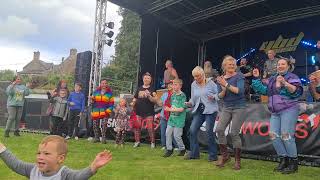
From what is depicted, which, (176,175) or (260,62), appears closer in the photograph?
(176,175)

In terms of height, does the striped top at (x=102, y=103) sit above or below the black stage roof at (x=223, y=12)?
below

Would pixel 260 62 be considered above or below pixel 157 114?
above

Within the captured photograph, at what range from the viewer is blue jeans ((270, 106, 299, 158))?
5.80m

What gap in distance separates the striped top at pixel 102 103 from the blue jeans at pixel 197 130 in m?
3.25

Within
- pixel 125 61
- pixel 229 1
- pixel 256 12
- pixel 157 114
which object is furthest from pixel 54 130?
pixel 125 61

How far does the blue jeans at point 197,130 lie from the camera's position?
274 inches

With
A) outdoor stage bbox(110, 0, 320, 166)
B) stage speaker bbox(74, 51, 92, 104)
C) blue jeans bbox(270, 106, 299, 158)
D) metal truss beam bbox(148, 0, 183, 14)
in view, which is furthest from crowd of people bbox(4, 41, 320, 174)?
outdoor stage bbox(110, 0, 320, 166)

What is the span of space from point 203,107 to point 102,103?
354 centimetres

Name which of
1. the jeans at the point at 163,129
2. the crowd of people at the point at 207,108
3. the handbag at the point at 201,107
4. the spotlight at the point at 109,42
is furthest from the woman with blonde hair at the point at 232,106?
the spotlight at the point at 109,42

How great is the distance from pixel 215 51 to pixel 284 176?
1125 centimetres

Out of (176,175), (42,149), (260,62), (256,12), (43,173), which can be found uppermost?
(256,12)

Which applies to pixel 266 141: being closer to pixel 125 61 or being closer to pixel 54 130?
pixel 54 130

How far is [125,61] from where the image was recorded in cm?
4047

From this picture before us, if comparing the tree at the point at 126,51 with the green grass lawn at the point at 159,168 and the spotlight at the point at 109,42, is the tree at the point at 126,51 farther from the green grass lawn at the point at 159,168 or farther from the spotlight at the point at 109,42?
the green grass lawn at the point at 159,168
